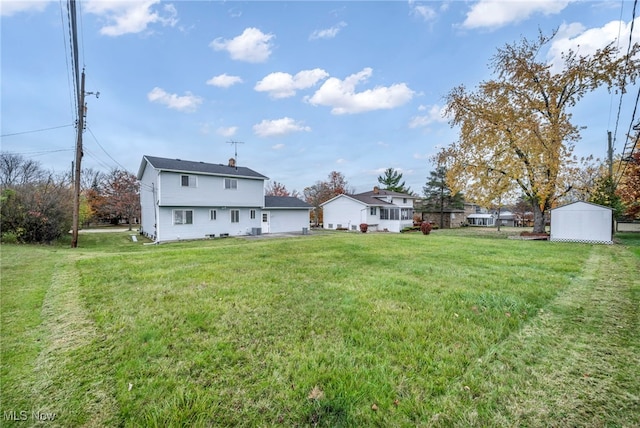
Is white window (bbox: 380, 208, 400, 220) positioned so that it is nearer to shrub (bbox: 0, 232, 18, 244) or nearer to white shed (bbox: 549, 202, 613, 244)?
white shed (bbox: 549, 202, 613, 244)

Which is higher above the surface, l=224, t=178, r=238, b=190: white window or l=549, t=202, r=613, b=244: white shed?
l=224, t=178, r=238, b=190: white window

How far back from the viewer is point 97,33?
11.9 metres

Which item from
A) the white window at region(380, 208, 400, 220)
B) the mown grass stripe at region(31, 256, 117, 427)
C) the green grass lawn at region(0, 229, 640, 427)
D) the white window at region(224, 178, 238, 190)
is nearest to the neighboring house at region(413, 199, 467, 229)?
the white window at region(380, 208, 400, 220)

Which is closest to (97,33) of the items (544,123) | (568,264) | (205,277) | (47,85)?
(47,85)

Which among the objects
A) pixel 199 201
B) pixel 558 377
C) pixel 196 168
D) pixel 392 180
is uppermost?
pixel 392 180

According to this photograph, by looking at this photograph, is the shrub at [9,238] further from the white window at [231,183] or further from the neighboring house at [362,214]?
the neighboring house at [362,214]

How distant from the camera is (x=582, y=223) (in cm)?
1717

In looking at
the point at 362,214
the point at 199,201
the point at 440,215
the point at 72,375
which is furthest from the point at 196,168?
the point at 440,215

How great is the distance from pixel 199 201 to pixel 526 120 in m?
23.9

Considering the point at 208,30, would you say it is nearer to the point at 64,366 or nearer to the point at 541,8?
the point at 64,366

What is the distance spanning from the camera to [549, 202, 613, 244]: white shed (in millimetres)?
16422

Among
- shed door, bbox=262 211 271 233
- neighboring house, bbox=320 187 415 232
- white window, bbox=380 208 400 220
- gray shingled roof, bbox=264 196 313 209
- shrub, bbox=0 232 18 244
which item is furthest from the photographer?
white window, bbox=380 208 400 220

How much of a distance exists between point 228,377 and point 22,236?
19060 millimetres

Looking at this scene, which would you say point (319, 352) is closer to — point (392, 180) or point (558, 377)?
point (558, 377)
